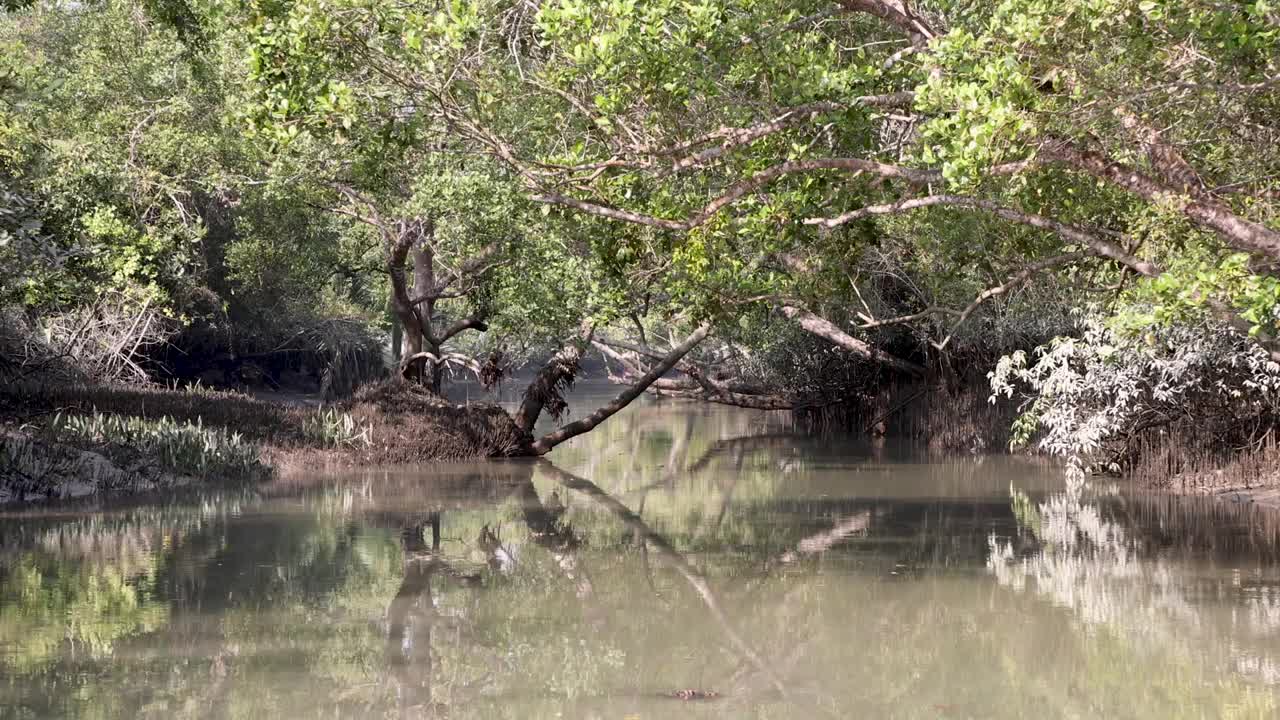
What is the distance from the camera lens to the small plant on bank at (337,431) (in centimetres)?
2173

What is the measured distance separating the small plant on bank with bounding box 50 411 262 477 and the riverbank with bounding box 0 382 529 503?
0.02 m

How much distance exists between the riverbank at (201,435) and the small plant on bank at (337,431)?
16mm

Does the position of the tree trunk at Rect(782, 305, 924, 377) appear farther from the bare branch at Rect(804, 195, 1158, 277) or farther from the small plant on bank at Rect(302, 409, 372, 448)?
the bare branch at Rect(804, 195, 1158, 277)

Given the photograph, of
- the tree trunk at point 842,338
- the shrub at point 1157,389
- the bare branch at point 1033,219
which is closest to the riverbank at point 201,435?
the tree trunk at point 842,338

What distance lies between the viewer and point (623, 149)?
11.8m

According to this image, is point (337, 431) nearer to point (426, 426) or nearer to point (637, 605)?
point (426, 426)

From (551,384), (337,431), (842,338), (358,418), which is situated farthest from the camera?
(842,338)

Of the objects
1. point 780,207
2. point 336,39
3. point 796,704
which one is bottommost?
point 796,704

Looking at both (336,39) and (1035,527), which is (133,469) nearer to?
(336,39)

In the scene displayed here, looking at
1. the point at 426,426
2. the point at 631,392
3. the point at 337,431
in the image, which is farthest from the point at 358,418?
the point at 631,392

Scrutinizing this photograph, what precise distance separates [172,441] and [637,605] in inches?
400

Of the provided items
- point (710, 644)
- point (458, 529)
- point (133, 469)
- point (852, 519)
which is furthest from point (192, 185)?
point (710, 644)

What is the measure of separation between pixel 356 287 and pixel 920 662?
30985 millimetres

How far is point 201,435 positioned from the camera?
19500 mm
